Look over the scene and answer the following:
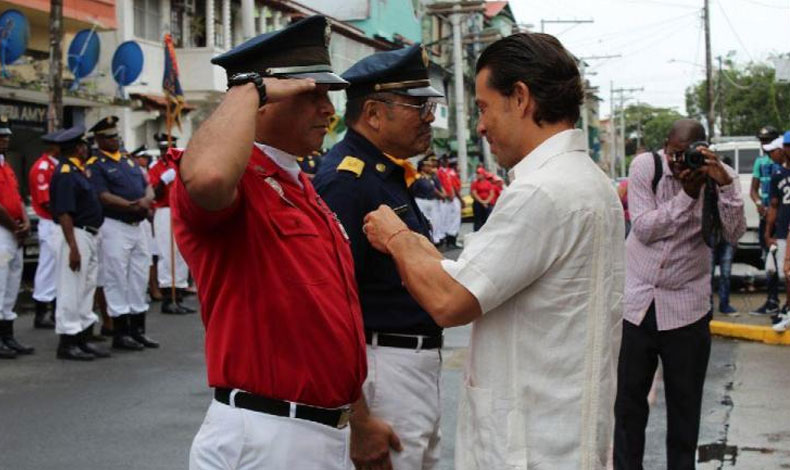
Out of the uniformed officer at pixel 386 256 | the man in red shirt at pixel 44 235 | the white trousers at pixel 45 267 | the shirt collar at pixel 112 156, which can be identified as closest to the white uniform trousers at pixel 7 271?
the man in red shirt at pixel 44 235

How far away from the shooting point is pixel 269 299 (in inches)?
120

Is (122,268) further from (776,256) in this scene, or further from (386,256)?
(386,256)

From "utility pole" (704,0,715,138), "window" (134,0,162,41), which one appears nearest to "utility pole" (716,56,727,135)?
"utility pole" (704,0,715,138)

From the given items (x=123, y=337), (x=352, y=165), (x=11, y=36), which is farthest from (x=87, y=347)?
(x=11, y=36)

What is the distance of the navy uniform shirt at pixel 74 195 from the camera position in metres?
10.5

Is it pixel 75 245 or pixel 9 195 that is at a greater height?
pixel 9 195

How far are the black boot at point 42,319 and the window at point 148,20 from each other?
18706mm

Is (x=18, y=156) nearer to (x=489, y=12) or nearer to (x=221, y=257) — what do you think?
(x=221, y=257)

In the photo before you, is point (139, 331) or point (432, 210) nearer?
point (139, 331)

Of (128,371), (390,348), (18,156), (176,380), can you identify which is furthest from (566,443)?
(18,156)

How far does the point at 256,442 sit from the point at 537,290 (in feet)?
2.81

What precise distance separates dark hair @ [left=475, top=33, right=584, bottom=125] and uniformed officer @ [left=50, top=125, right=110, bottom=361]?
799 centimetres

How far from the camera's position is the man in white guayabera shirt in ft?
10.0

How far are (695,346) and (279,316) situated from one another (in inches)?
128
